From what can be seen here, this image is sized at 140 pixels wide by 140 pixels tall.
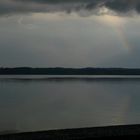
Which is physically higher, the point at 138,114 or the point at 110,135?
the point at 110,135

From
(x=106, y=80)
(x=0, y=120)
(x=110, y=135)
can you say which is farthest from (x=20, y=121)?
(x=106, y=80)

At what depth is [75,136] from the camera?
44.2 feet

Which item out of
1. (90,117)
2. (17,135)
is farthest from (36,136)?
(90,117)

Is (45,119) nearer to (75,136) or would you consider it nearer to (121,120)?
(121,120)

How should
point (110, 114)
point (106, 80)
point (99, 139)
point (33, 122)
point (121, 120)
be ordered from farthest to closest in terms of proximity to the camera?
point (106, 80) → point (110, 114) → point (121, 120) → point (33, 122) → point (99, 139)

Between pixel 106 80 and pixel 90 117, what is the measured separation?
77.7m

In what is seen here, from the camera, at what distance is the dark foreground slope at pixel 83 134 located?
1298 cm

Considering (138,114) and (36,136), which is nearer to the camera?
(36,136)

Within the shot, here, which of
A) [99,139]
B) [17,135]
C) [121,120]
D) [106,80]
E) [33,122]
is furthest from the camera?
[106,80]

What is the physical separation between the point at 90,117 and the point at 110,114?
3151 mm

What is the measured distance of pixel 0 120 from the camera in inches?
1157

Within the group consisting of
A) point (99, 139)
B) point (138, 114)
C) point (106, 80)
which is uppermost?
point (99, 139)

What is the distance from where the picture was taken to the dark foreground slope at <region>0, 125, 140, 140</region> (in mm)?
12977

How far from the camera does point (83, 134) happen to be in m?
13.6
